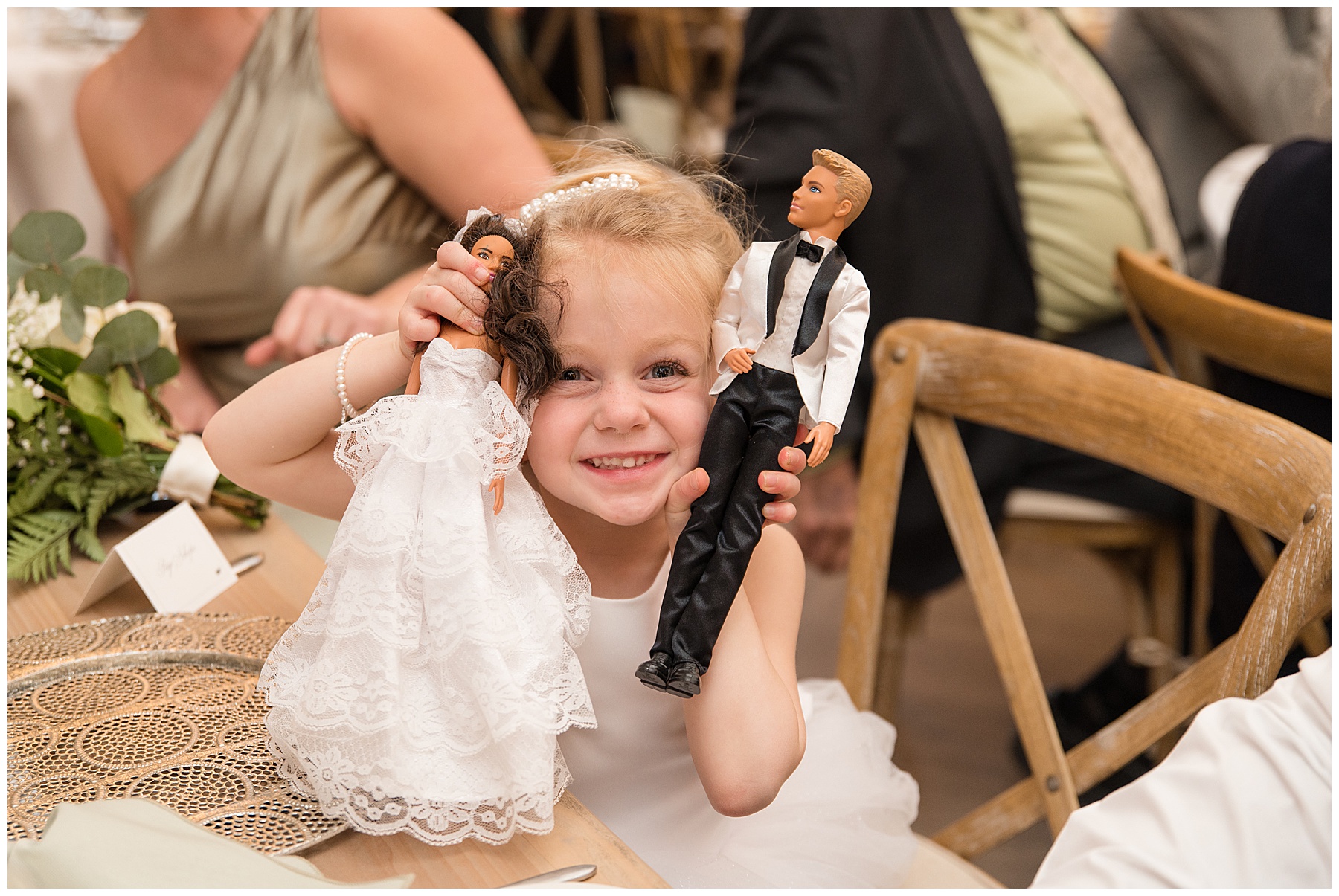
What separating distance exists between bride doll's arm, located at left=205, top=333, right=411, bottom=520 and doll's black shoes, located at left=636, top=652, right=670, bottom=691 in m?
0.26

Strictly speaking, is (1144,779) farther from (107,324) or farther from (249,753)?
(107,324)

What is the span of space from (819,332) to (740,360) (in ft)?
0.17

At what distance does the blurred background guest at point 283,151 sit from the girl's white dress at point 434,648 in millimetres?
749

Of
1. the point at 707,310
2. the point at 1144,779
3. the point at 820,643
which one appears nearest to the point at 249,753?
the point at 707,310

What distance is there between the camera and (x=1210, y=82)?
8.42 ft

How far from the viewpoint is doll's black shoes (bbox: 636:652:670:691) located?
67 centimetres

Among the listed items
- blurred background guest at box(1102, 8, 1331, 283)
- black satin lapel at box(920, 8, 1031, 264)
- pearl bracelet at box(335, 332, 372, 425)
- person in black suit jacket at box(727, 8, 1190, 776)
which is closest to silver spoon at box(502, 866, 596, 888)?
pearl bracelet at box(335, 332, 372, 425)

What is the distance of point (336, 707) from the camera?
0.61 metres

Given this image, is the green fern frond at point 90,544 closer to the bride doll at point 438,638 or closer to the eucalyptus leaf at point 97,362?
the eucalyptus leaf at point 97,362

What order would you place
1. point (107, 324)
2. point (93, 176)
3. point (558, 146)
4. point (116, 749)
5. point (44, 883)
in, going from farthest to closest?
point (93, 176) → point (558, 146) → point (107, 324) → point (116, 749) → point (44, 883)

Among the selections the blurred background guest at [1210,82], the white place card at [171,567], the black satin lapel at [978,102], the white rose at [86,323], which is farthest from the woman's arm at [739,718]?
the blurred background guest at [1210,82]

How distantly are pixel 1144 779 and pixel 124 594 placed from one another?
0.81 meters

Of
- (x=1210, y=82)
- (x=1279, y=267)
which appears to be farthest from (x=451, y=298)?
(x=1210, y=82)

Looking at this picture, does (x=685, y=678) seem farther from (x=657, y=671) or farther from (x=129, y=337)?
(x=129, y=337)
